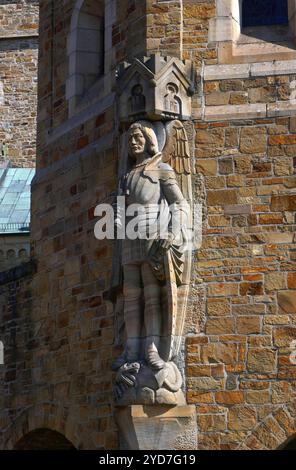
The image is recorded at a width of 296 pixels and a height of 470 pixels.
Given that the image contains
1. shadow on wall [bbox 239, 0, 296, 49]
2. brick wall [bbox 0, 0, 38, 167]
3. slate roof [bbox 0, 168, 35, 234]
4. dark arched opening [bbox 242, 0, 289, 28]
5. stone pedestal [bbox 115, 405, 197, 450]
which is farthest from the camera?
brick wall [bbox 0, 0, 38, 167]

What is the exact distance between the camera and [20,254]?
2856 centimetres

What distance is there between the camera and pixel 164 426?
14547 mm

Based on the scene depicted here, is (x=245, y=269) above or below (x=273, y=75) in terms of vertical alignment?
below

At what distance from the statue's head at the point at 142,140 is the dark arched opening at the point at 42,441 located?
405 cm

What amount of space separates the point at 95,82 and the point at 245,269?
382 centimetres

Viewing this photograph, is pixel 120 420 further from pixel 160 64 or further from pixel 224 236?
pixel 160 64

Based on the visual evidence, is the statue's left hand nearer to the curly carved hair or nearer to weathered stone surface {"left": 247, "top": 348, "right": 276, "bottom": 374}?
the curly carved hair

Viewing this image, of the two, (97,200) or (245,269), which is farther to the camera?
(97,200)

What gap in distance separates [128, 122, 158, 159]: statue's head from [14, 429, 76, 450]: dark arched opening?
4.05 metres

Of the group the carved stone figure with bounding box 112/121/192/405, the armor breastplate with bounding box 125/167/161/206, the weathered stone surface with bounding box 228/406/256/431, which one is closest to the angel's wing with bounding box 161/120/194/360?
the carved stone figure with bounding box 112/121/192/405

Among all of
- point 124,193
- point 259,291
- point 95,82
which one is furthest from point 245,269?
point 95,82

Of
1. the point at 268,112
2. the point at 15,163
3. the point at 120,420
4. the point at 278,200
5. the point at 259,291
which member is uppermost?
the point at 15,163

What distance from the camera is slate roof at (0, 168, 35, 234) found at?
29.2 m

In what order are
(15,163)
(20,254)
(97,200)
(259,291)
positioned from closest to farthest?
(259,291) → (97,200) → (20,254) → (15,163)
